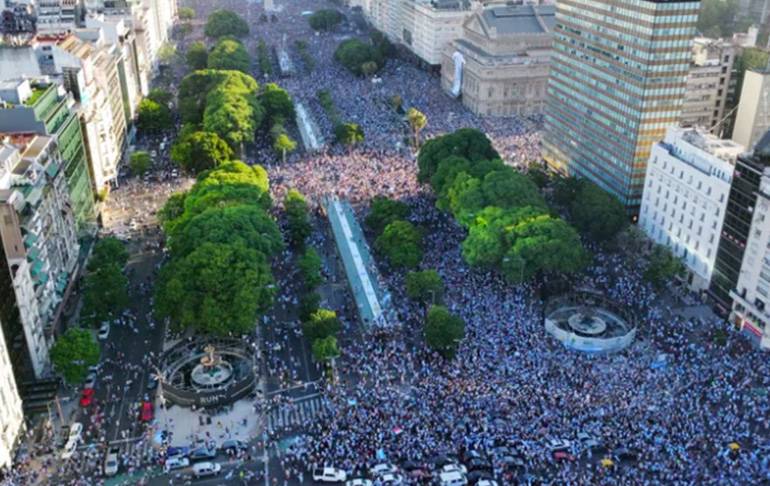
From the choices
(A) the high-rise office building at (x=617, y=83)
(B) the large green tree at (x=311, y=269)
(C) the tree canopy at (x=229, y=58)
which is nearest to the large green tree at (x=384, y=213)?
(B) the large green tree at (x=311, y=269)

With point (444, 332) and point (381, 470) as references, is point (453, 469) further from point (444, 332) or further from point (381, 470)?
point (444, 332)

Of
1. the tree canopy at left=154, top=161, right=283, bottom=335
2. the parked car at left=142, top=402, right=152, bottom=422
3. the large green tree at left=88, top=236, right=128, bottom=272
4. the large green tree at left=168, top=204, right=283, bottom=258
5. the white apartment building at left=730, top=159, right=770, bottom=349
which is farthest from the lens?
the large green tree at left=88, top=236, right=128, bottom=272

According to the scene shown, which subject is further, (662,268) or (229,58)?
(229,58)

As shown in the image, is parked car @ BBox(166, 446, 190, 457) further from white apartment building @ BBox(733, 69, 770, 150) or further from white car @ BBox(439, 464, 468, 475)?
white apartment building @ BBox(733, 69, 770, 150)

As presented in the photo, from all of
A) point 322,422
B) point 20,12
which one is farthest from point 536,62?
point 322,422

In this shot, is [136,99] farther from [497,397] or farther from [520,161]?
[497,397]

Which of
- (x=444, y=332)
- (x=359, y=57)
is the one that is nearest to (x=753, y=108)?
(x=444, y=332)

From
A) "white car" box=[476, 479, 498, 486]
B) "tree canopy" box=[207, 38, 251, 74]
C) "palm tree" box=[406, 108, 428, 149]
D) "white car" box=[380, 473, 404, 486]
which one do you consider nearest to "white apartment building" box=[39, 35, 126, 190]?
"palm tree" box=[406, 108, 428, 149]
